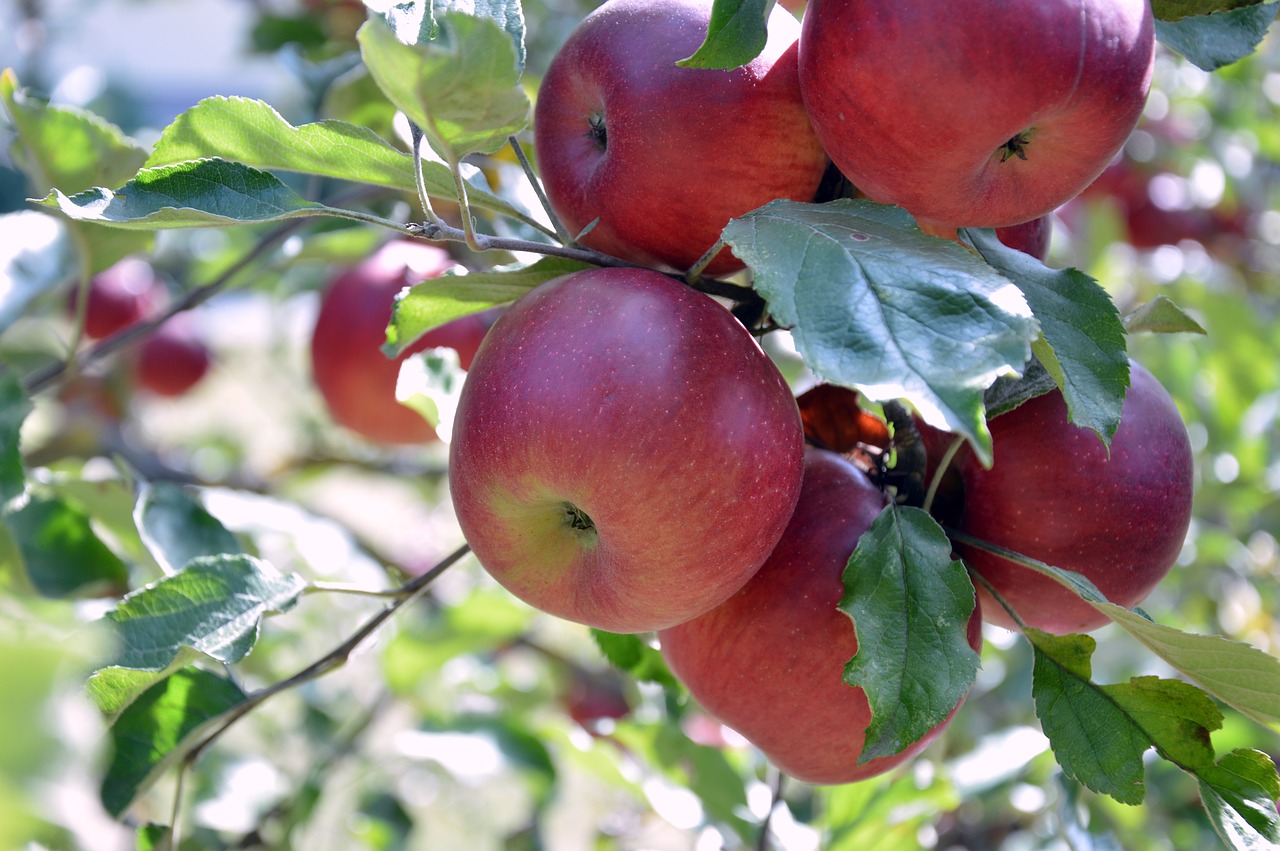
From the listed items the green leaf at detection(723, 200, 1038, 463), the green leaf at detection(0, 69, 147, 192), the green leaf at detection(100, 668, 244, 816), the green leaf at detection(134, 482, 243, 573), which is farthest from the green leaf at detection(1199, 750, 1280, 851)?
the green leaf at detection(0, 69, 147, 192)

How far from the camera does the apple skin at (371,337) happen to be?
4.37 ft

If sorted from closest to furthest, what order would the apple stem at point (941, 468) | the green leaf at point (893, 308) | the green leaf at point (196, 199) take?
the green leaf at point (893, 308) → the green leaf at point (196, 199) → the apple stem at point (941, 468)

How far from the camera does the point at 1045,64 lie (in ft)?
1.85

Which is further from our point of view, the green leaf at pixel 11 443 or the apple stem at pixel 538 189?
the green leaf at pixel 11 443

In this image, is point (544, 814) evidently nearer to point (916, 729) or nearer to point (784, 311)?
point (916, 729)

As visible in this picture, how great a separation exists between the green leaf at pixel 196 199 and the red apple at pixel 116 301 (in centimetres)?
173

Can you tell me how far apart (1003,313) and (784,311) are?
11 centimetres

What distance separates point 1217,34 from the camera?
752 millimetres

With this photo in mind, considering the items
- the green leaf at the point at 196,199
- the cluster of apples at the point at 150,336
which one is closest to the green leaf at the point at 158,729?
the green leaf at the point at 196,199

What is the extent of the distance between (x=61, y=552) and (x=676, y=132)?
752 mm

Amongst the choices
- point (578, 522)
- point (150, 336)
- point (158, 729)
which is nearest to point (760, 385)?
point (578, 522)

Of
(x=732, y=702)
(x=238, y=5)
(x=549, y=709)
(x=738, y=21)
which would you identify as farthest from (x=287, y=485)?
(x=738, y=21)

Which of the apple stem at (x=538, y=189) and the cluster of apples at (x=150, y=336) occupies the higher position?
the apple stem at (x=538, y=189)

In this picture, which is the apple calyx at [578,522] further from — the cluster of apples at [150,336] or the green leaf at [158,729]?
the cluster of apples at [150,336]
